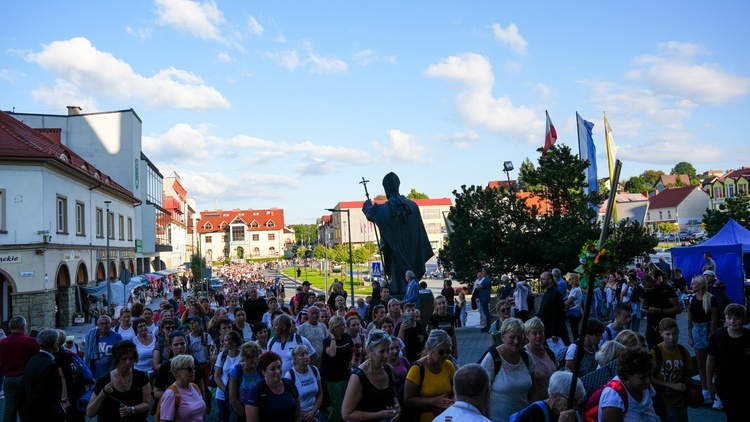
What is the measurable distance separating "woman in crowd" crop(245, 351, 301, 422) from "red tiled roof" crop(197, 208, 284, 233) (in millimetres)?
145541

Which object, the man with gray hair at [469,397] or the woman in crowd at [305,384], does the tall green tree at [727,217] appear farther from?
the man with gray hair at [469,397]

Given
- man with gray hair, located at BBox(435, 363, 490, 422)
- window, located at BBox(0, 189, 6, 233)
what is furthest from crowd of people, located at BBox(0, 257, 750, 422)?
window, located at BBox(0, 189, 6, 233)

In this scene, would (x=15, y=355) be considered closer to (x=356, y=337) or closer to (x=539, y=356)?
(x=356, y=337)

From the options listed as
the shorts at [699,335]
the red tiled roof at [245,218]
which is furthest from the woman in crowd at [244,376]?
the red tiled roof at [245,218]

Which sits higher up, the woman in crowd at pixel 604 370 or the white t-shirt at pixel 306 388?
the woman in crowd at pixel 604 370

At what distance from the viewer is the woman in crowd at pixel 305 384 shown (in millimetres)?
6496

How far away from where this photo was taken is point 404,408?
547 cm

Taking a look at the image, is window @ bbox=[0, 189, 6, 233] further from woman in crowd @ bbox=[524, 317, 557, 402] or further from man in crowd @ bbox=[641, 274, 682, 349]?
woman in crowd @ bbox=[524, 317, 557, 402]

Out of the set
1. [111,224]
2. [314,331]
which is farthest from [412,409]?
[111,224]

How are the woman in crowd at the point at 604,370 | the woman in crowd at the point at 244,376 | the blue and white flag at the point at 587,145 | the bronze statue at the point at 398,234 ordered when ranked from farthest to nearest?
1. the blue and white flag at the point at 587,145
2. the bronze statue at the point at 398,234
3. the woman in crowd at the point at 244,376
4. the woman in crowd at the point at 604,370

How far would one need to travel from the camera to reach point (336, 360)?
25.4ft

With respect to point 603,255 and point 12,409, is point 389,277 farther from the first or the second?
point 603,255

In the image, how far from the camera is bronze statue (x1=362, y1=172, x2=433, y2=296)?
45.3 feet

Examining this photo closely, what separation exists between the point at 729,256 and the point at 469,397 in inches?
763
